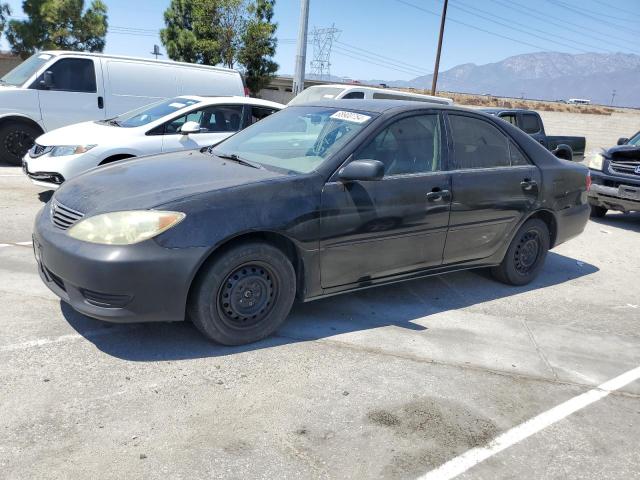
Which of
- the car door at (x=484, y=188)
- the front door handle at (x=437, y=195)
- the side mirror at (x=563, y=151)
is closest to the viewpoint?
the front door handle at (x=437, y=195)

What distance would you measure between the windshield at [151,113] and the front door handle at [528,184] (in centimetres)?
466

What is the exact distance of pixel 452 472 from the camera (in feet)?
8.87

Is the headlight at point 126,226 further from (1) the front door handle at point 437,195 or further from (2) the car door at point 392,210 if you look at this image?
(1) the front door handle at point 437,195

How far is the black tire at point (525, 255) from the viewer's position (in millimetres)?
5344

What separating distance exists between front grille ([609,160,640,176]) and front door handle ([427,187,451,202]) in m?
5.60

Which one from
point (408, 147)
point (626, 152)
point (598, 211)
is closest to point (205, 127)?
point (408, 147)

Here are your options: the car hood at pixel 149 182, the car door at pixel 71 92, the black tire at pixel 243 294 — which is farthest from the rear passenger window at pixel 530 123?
the black tire at pixel 243 294

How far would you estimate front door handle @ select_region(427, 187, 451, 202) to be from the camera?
173 inches

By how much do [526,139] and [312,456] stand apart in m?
3.82

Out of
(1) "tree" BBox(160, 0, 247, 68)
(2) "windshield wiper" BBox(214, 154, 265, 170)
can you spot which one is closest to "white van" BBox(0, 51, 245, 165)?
(2) "windshield wiper" BBox(214, 154, 265, 170)

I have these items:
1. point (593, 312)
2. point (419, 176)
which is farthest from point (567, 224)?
point (419, 176)

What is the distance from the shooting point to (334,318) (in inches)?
173

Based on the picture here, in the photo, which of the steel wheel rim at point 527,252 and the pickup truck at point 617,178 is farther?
the pickup truck at point 617,178

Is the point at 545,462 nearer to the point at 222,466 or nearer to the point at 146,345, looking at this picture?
the point at 222,466
